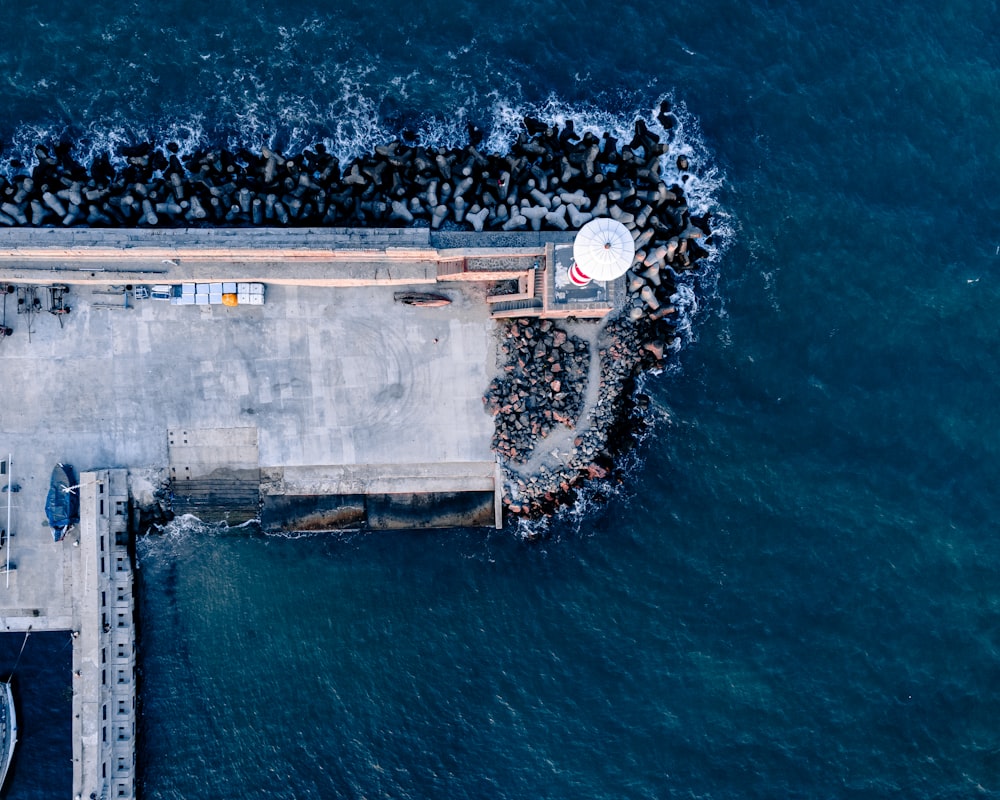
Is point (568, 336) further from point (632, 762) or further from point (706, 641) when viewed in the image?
point (632, 762)

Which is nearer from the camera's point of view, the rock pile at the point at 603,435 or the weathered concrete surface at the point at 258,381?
the weathered concrete surface at the point at 258,381

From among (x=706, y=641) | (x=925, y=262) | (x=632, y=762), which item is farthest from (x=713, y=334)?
(x=632, y=762)

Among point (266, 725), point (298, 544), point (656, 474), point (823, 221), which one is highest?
point (823, 221)

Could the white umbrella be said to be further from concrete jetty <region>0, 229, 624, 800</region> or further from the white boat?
the white boat

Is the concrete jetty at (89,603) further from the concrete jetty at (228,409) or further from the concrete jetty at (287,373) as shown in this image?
the concrete jetty at (287,373)

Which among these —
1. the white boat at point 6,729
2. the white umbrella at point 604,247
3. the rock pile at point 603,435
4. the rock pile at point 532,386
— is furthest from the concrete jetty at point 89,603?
the white umbrella at point 604,247

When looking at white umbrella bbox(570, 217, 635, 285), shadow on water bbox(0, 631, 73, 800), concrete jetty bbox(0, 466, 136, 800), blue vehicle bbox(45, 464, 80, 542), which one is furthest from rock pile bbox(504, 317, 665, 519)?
shadow on water bbox(0, 631, 73, 800)
